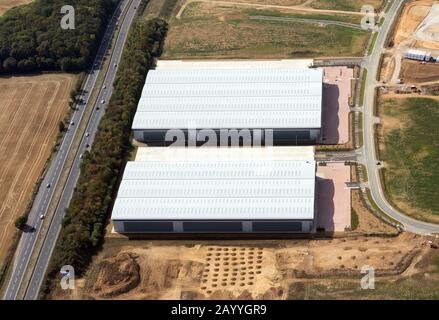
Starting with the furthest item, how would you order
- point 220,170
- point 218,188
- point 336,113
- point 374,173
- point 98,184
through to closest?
point 336,113 < point 374,173 < point 98,184 < point 220,170 < point 218,188

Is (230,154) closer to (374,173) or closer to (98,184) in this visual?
(98,184)

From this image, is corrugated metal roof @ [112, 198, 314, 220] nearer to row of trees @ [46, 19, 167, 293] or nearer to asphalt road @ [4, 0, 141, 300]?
row of trees @ [46, 19, 167, 293]

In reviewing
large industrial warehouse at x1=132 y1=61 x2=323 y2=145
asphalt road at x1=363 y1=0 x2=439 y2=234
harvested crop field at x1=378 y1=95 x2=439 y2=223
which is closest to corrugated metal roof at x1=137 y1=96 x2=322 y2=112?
large industrial warehouse at x1=132 y1=61 x2=323 y2=145

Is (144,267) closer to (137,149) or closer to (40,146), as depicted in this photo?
(137,149)

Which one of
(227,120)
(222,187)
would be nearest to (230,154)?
(227,120)

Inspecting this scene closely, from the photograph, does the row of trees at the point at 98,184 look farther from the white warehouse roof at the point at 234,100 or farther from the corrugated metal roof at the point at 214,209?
the corrugated metal roof at the point at 214,209
